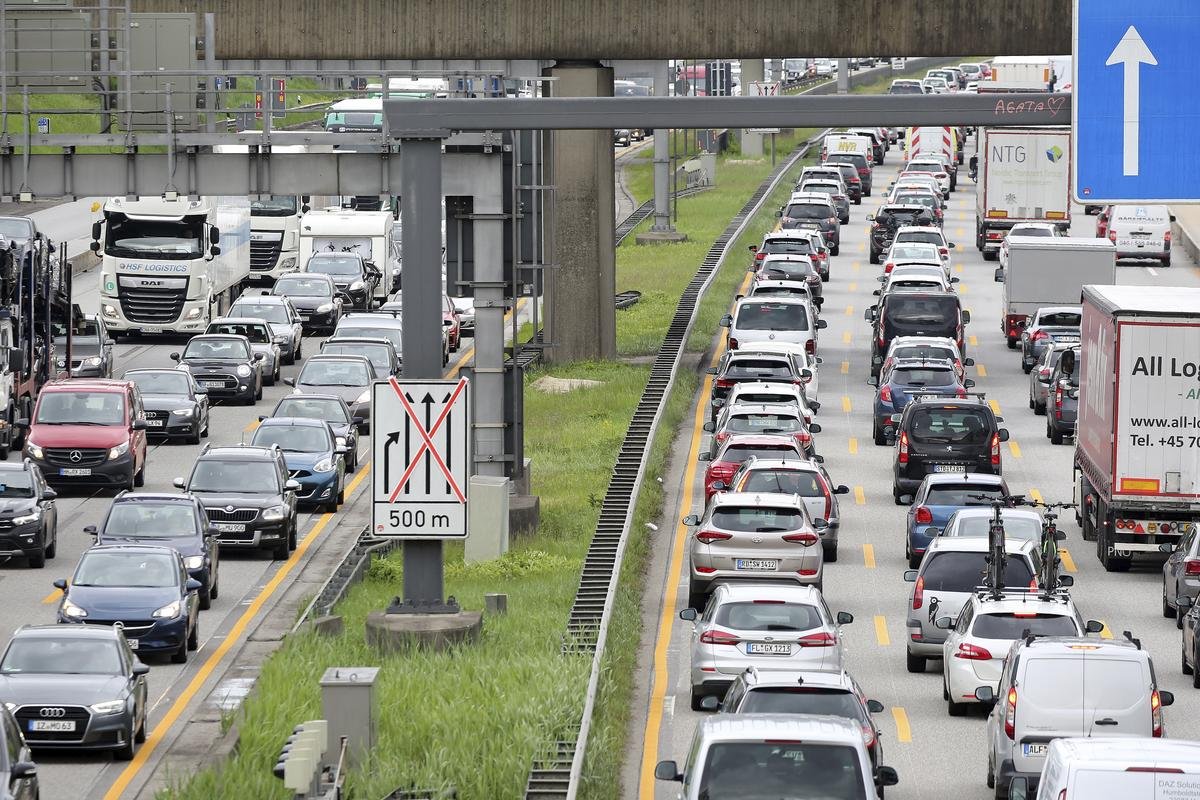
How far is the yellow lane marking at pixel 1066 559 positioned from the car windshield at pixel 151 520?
10990mm

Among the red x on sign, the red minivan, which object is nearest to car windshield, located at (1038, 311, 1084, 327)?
the red minivan

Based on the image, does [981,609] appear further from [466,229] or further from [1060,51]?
[1060,51]

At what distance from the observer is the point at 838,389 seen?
50469mm

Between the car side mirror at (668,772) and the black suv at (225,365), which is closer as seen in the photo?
the car side mirror at (668,772)

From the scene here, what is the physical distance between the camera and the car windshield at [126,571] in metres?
28.0

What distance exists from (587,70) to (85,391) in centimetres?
1434

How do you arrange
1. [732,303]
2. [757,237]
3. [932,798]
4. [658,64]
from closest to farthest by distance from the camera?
[932,798] < [732,303] < [658,64] < [757,237]

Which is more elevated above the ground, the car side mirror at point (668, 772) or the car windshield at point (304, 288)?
the car windshield at point (304, 288)

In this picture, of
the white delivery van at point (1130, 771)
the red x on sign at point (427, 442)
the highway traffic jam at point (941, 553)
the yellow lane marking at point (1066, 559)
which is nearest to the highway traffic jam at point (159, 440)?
the red x on sign at point (427, 442)

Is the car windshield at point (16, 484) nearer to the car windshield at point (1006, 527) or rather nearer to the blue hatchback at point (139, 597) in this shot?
the blue hatchback at point (139, 597)

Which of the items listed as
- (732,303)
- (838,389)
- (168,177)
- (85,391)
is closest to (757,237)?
(732,303)

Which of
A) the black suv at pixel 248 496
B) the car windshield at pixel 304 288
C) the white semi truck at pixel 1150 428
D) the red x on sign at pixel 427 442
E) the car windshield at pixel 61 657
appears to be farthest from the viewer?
the car windshield at pixel 304 288

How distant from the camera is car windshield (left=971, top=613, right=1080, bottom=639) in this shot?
2361 centimetres

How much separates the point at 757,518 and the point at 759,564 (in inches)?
21.2
